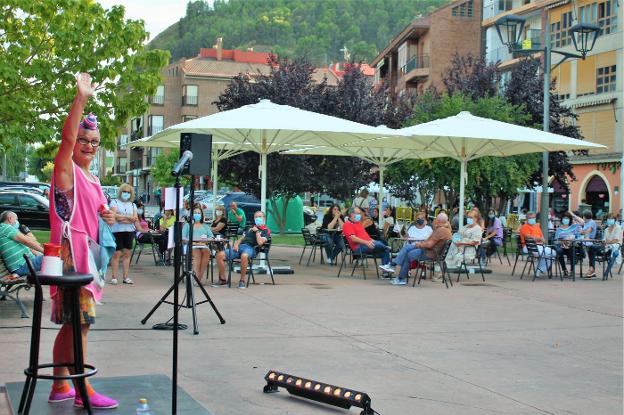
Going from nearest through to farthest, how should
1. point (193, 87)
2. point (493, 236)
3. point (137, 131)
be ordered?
1. point (493, 236)
2. point (137, 131)
3. point (193, 87)

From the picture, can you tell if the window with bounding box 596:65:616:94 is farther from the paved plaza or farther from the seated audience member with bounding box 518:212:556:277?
the paved plaza

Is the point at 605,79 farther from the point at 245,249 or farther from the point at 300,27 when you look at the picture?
the point at 300,27

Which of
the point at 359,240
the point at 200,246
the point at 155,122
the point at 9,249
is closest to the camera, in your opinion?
the point at 9,249

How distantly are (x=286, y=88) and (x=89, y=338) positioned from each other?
940 inches

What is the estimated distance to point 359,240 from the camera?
15750mm

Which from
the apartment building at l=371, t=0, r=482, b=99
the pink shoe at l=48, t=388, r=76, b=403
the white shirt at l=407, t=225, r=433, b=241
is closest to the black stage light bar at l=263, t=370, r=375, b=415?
the pink shoe at l=48, t=388, r=76, b=403

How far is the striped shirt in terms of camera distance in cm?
1009

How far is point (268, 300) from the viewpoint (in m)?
12.4

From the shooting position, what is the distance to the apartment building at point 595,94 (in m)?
39.6

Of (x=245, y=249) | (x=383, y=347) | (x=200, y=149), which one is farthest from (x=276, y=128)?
(x=200, y=149)

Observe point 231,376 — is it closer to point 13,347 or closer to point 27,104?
point 13,347

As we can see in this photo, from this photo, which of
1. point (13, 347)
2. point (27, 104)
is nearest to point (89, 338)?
point (13, 347)

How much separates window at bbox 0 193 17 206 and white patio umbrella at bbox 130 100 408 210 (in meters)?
10.4

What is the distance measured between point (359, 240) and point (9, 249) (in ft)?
23.7
